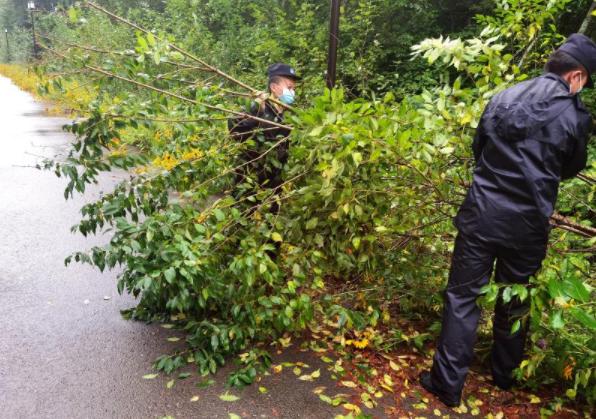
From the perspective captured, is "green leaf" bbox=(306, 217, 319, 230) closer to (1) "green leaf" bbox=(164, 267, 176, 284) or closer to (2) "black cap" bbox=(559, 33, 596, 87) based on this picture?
(1) "green leaf" bbox=(164, 267, 176, 284)

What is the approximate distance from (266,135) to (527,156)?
207 centimetres

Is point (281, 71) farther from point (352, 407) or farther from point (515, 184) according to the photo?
point (352, 407)

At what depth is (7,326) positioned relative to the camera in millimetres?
3439

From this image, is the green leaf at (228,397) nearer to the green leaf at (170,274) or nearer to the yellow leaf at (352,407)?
the yellow leaf at (352,407)

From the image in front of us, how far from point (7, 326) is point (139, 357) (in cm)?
119

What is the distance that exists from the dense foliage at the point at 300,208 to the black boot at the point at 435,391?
47cm

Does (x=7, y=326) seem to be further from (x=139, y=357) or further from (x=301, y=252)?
(x=301, y=252)

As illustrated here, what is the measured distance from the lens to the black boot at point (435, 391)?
2.76 meters

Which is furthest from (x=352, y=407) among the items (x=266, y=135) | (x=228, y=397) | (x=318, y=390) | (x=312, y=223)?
(x=266, y=135)

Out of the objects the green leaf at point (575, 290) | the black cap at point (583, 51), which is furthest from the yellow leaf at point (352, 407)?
the black cap at point (583, 51)

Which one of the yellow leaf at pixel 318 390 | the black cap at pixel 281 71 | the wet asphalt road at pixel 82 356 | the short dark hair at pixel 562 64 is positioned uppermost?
the black cap at pixel 281 71

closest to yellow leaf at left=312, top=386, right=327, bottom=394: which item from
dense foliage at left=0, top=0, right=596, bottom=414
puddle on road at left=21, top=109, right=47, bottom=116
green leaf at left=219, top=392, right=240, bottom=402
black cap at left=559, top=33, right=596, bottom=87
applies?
dense foliage at left=0, top=0, right=596, bottom=414

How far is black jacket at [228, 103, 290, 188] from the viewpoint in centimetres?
362

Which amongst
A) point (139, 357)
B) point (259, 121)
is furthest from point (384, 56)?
point (139, 357)
